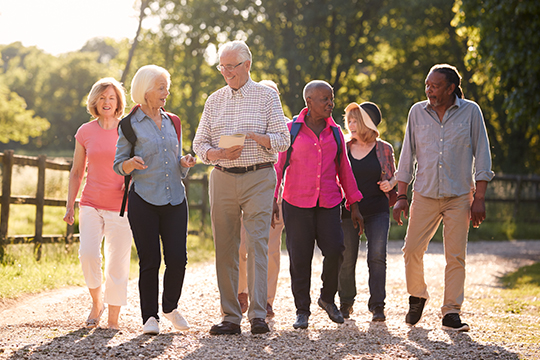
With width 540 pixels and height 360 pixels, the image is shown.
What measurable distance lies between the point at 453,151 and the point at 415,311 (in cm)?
145

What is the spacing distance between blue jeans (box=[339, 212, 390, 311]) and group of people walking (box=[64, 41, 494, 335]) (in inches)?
0.4

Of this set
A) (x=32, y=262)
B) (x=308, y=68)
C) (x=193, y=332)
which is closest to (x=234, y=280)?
(x=193, y=332)

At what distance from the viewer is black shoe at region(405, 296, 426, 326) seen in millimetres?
5672

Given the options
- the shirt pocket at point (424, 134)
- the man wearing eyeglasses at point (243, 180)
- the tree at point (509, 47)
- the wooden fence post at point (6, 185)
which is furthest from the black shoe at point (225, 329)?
the tree at point (509, 47)

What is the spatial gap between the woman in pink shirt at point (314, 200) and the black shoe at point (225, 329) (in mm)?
631

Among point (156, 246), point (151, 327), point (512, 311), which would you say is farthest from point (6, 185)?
point (512, 311)

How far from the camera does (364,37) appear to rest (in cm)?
2511

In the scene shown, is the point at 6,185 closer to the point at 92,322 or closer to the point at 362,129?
the point at 92,322

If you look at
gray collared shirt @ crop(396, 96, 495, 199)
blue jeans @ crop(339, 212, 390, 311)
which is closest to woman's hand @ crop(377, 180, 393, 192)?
blue jeans @ crop(339, 212, 390, 311)

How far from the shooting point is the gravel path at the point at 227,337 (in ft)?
14.2

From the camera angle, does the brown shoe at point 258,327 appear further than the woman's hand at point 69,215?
No

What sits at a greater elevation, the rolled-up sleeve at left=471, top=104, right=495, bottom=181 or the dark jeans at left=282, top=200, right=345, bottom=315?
the rolled-up sleeve at left=471, top=104, right=495, bottom=181

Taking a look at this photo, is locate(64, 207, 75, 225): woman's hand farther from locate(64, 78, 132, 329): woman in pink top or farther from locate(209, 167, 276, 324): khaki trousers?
locate(209, 167, 276, 324): khaki trousers

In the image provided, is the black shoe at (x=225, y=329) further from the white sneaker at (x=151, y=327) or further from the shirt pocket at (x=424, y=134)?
the shirt pocket at (x=424, y=134)
